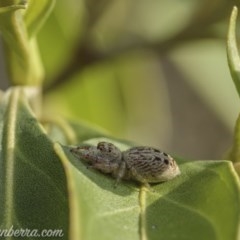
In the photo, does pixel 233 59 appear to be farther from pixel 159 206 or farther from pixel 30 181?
pixel 30 181

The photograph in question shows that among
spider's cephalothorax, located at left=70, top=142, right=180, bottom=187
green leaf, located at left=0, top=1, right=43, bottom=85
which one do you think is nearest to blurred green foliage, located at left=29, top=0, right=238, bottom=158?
green leaf, located at left=0, top=1, right=43, bottom=85

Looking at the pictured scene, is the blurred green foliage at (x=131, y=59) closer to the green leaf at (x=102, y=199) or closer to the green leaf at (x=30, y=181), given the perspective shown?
the green leaf at (x=30, y=181)

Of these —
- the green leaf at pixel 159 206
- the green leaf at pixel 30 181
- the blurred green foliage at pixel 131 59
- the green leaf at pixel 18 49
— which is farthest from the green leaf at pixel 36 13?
the blurred green foliage at pixel 131 59

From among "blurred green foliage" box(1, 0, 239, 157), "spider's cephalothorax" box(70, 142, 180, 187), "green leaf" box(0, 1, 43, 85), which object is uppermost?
"green leaf" box(0, 1, 43, 85)

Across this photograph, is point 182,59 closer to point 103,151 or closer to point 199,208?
point 103,151

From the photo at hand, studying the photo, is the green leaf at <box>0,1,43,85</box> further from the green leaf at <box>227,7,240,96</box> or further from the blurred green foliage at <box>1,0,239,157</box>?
the green leaf at <box>227,7,240,96</box>

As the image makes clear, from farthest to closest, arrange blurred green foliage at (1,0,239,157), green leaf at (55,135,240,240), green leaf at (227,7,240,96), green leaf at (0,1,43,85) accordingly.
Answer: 1. blurred green foliage at (1,0,239,157)
2. green leaf at (0,1,43,85)
3. green leaf at (227,7,240,96)
4. green leaf at (55,135,240,240)
